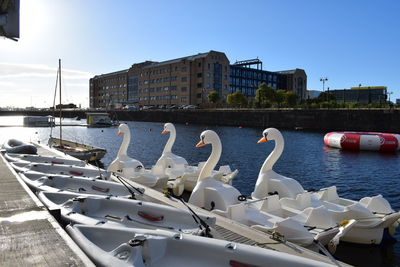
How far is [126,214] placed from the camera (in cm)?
829

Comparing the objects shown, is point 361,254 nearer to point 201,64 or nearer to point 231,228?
point 231,228

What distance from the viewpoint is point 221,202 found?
10648 mm

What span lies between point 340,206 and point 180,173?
8.33 m

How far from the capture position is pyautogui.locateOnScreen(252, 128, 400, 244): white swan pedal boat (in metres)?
9.86

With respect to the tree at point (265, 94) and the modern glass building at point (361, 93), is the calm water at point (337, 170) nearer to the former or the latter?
the tree at point (265, 94)

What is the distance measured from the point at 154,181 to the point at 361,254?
840 centimetres

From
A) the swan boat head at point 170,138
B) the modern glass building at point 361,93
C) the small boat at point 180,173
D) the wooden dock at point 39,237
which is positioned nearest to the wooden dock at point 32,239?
the wooden dock at point 39,237

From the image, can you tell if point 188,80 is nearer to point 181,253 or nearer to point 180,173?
point 180,173

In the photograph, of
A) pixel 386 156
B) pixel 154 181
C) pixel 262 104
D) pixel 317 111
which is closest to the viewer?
pixel 154 181

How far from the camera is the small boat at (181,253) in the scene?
4.96 m

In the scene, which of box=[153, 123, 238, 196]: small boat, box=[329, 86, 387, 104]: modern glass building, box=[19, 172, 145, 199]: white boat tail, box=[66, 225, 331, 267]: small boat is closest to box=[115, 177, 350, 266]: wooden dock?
box=[66, 225, 331, 267]: small boat

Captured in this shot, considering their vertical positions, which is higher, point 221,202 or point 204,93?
point 204,93


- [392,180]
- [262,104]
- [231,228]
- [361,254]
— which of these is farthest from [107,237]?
[262,104]

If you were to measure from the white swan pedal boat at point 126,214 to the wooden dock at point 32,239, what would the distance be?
2.92ft
